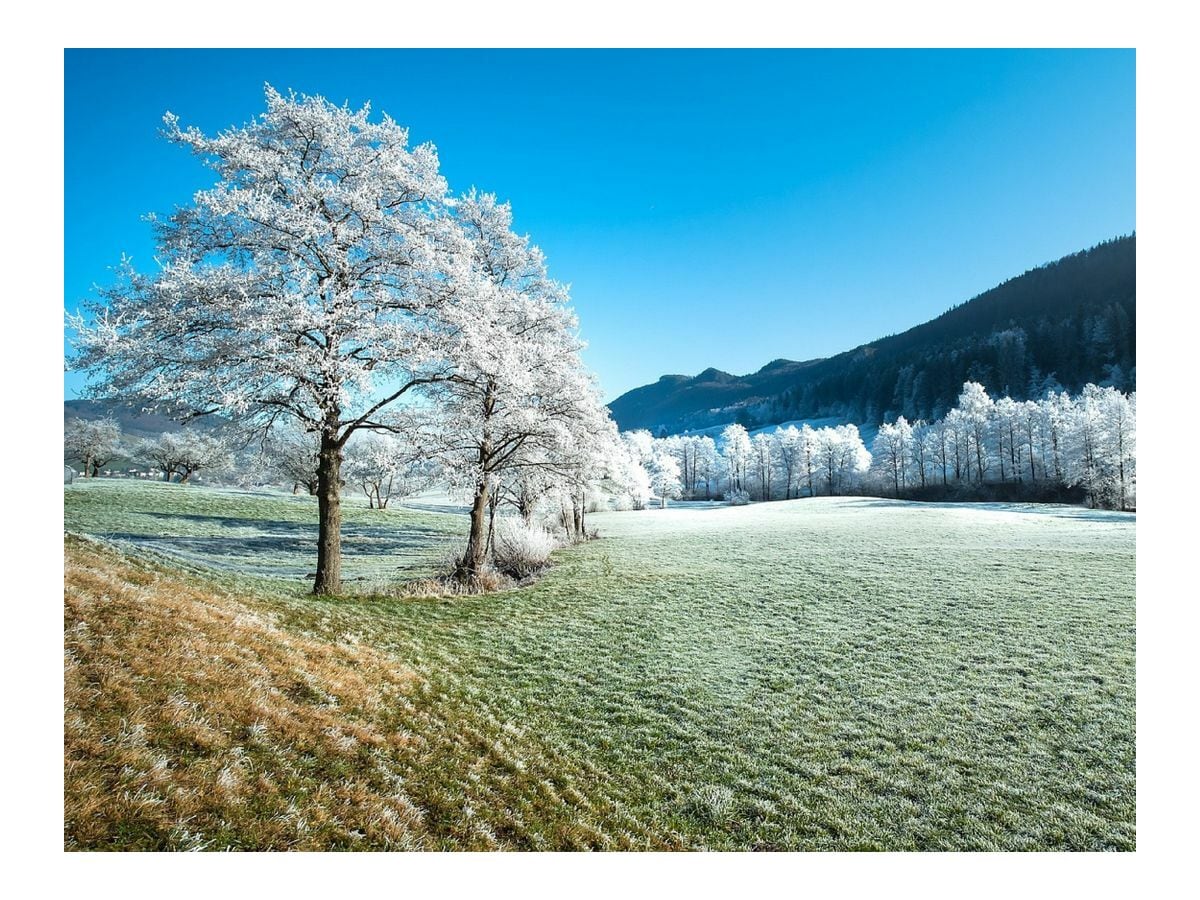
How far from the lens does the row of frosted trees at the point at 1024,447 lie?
25.8 metres

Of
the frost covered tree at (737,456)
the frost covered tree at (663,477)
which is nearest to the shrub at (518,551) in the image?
the frost covered tree at (663,477)

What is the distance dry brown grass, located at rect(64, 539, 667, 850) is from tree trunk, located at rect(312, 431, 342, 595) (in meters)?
4.14

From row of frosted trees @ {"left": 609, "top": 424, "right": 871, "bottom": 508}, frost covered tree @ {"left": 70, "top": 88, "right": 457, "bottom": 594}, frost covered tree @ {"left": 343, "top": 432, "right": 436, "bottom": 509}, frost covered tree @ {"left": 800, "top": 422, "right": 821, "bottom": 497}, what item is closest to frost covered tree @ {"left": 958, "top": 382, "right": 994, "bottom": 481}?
row of frosted trees @ {"left": 609, "top": 424, "right": 871, "bottom": 508}

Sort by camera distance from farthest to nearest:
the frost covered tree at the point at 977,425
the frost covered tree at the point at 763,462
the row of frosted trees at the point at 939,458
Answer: the frost covered tree at the point at 763,462 → the frost covered tree at the point at 977,425 → the row of frosted trees at the point at 939,458

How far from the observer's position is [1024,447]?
50.0 meters

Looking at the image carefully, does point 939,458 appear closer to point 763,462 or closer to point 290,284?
point 763,462

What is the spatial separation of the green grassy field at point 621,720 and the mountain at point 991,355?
57019 mm

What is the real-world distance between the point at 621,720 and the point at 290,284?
8172mm

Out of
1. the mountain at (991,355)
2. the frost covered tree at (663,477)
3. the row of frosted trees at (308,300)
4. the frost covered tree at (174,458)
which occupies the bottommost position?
the frost covered tree at (663,477)

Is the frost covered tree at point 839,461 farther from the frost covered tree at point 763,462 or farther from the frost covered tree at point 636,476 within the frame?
the frost covered tree at point 636,476

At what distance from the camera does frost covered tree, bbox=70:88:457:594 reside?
763 centimetres

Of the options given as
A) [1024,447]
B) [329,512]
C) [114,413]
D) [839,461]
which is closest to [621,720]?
[329,512]
